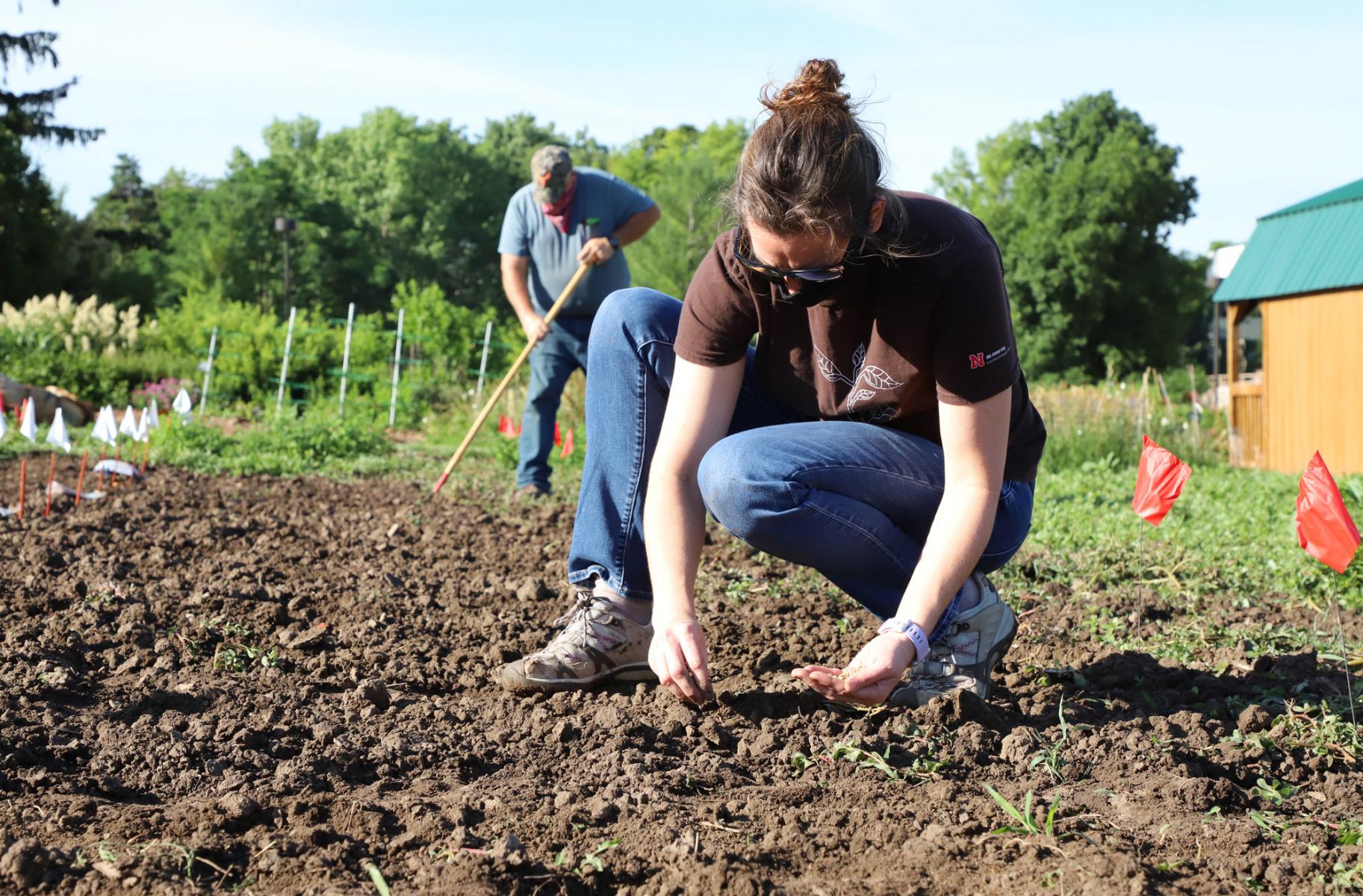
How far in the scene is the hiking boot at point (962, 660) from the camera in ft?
7.71

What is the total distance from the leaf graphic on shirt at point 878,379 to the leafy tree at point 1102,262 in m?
28.1

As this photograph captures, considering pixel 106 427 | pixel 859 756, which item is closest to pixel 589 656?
pixel 859 756

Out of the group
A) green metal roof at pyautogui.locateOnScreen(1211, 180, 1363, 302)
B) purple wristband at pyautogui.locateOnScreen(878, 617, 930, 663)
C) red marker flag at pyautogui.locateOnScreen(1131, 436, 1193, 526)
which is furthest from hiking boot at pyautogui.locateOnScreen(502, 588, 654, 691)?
green metal roof at pyautogui.locateOnScreen(1211, 180, 1363, 302)

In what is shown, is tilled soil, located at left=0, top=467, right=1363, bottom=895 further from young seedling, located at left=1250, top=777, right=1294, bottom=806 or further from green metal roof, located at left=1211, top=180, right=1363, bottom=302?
green metal roof, located at left=1211, top=180, right=1363, bottom=302

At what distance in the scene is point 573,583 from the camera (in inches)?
106

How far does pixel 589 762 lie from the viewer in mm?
2102

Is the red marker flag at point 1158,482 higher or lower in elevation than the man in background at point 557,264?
lower

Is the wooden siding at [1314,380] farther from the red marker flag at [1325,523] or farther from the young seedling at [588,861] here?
the young seedling at [588,861]

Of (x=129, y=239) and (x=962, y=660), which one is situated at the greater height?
(x=129, y=239)

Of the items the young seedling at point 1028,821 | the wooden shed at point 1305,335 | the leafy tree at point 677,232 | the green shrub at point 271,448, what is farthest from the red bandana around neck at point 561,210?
the leafy tree at point 677,232

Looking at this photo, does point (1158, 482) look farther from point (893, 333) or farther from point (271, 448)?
point (271, 448)

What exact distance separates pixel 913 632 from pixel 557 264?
15.3ft

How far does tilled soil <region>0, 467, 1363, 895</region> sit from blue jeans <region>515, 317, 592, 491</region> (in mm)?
2653

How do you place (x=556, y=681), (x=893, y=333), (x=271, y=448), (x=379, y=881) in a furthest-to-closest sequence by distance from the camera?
(x=271, y=448)
(x=556, y=681)
(x=893, y=333)
(x=379, y=881)
